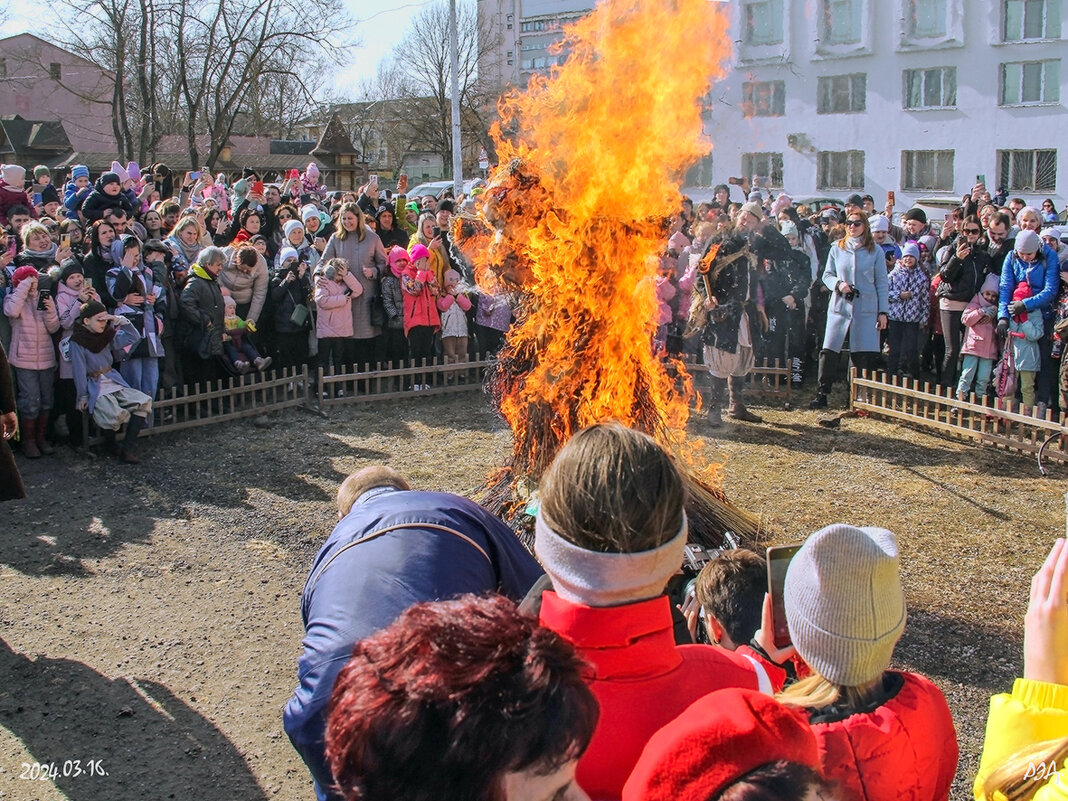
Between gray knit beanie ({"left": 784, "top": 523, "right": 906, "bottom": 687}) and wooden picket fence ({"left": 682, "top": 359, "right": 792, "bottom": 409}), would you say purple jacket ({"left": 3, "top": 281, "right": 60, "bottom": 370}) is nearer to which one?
wooden picket fence ({"left": 682, "top": 359, "right": 792, "bottom": 409})

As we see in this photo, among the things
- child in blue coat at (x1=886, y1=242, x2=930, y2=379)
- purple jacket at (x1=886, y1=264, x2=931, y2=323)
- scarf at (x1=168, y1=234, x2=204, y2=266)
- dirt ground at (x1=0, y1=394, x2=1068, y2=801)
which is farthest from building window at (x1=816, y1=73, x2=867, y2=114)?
scarf at (x1=168, y1=234, x2=204, y2=266)

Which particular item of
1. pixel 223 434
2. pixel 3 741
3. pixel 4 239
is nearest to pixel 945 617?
pixel 3 741

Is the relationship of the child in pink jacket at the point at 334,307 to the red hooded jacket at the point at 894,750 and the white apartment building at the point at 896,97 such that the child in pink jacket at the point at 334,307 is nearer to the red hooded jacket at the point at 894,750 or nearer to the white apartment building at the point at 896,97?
the red hooded jacket at the point at 894,750

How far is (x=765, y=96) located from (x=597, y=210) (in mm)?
38388

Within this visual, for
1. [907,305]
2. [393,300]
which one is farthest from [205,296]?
[907,305]

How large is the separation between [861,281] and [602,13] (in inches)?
231

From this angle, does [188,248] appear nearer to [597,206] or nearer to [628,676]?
[597,206]

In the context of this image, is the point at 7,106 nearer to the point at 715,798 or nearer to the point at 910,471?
the point at 910,471

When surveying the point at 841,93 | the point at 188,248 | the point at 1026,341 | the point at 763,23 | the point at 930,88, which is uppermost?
the point at 763,23

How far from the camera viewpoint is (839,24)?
38.4m

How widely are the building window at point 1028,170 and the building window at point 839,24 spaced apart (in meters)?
7.48

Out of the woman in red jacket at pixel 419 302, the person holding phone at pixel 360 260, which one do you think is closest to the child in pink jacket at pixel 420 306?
the woman in red jacket at pixel 419 302

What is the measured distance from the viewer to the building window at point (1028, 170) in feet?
117

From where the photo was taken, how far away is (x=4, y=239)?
29.1 ft
